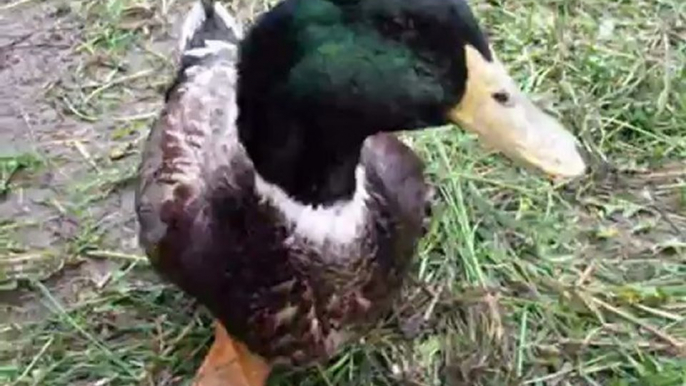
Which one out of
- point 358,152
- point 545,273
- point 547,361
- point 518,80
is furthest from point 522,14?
point 358,152

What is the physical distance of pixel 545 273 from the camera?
7.33 ft

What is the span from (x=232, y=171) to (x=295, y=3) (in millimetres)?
288

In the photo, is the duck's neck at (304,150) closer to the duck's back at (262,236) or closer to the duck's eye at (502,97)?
the duck's back at (262,236)

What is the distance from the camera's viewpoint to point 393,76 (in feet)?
5.04

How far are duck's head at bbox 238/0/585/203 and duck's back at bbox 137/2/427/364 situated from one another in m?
0.18

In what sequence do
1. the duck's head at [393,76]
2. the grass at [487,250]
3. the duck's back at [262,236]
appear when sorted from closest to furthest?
the duck's head at [393,76], the duck's back at [262,236], the grass at [487,250]

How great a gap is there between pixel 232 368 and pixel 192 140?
345 mm

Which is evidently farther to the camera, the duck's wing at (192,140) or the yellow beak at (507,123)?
the duck's wing at (192,140)

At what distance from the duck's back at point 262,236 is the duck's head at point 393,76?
18cm

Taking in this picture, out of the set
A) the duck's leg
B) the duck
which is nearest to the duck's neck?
the duck

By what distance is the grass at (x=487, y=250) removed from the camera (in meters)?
2.10

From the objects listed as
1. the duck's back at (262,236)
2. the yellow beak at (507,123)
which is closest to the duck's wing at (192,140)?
the duck's back at (262,236)

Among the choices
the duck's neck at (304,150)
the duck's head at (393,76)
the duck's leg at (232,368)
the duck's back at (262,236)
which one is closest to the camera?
the duck's head at (393,76)

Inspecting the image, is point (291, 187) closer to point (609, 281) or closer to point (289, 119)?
point (289, 119)
